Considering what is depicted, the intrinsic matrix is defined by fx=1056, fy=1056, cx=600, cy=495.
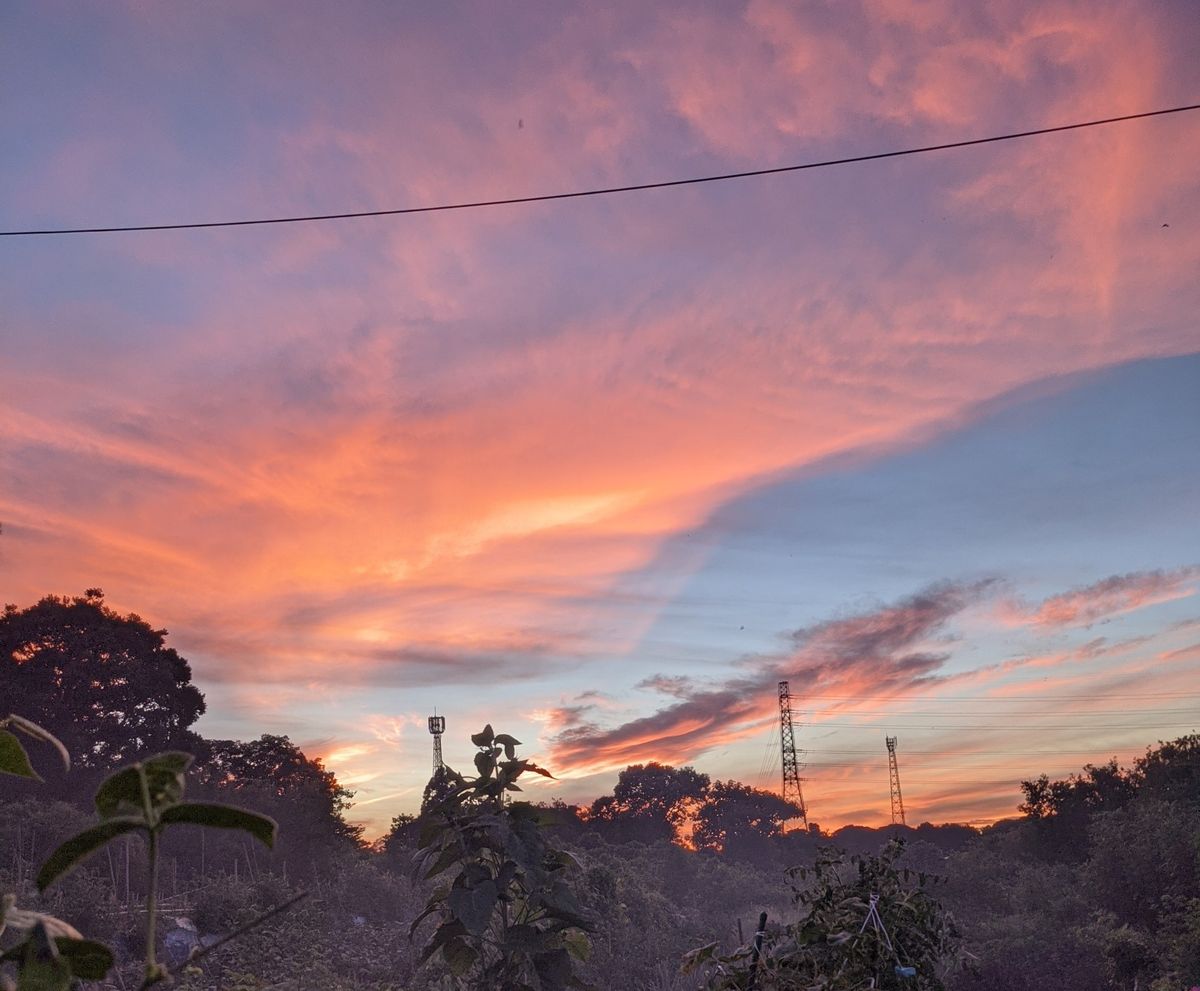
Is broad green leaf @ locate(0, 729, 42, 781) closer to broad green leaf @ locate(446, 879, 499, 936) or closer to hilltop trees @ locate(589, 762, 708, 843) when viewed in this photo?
broad green leaf @ locate(446, 879, 499, 936)

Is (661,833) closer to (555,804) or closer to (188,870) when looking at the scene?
(555,804)

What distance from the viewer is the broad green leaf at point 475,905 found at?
4.46 m

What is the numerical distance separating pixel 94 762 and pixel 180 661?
418cm

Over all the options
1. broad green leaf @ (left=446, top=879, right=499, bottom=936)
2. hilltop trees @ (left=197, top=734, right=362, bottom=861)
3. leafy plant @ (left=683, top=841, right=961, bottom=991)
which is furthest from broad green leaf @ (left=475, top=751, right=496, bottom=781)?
hilltop trees @ (left=197, top=734, right=362, bottom=861)

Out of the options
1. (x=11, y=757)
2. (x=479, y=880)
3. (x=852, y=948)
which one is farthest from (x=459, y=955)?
(x=11, y=757)

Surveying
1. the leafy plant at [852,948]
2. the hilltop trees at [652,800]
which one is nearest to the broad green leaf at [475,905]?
the leafy plant at [852,948]

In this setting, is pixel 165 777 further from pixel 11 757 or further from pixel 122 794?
pixel 11 757

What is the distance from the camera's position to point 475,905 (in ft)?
14.8

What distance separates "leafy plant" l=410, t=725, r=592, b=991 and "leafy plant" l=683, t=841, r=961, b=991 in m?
1.86

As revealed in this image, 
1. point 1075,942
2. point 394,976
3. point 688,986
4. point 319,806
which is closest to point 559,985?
point 688,986

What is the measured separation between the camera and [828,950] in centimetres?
250

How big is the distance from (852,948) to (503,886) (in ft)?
8.11

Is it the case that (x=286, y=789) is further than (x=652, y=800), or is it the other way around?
(x=652, y=800)

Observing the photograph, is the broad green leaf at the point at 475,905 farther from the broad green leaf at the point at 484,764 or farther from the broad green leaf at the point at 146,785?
the broad green leaf at the point at 146,785
